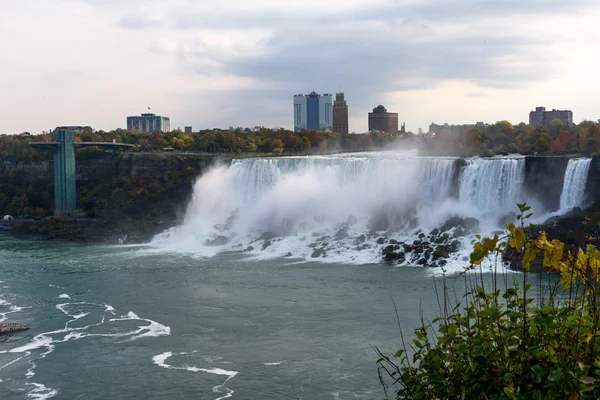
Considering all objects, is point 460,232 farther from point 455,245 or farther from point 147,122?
point 147,122

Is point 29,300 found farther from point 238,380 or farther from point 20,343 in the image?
point 238,380

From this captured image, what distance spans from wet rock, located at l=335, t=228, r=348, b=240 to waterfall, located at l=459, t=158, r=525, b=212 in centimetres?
560

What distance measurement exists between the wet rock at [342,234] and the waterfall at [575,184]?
944 centimetres

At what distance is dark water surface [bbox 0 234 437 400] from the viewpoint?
1451 cm

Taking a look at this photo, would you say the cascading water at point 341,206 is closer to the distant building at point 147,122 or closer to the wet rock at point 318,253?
the wet rock at point 318,253

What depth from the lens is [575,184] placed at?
30250 millimetres

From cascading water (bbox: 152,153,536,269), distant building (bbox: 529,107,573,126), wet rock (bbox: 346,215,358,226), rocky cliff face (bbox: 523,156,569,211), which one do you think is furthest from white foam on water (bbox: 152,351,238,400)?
distant building (bbox: 529,107,573,126)

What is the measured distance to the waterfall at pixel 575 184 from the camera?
30016 mm

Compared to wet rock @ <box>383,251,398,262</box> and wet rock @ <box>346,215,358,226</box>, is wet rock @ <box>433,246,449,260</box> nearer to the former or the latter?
wet rock @ <box>383,251,398,262</box>

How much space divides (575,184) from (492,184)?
11.9 ft

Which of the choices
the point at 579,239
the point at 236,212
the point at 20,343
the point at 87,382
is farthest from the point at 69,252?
the point at 579,239

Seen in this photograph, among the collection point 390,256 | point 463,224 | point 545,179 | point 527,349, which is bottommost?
point 390,256

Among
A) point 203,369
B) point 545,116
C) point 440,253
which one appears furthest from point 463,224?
point 545,116

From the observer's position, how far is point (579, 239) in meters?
26.1
